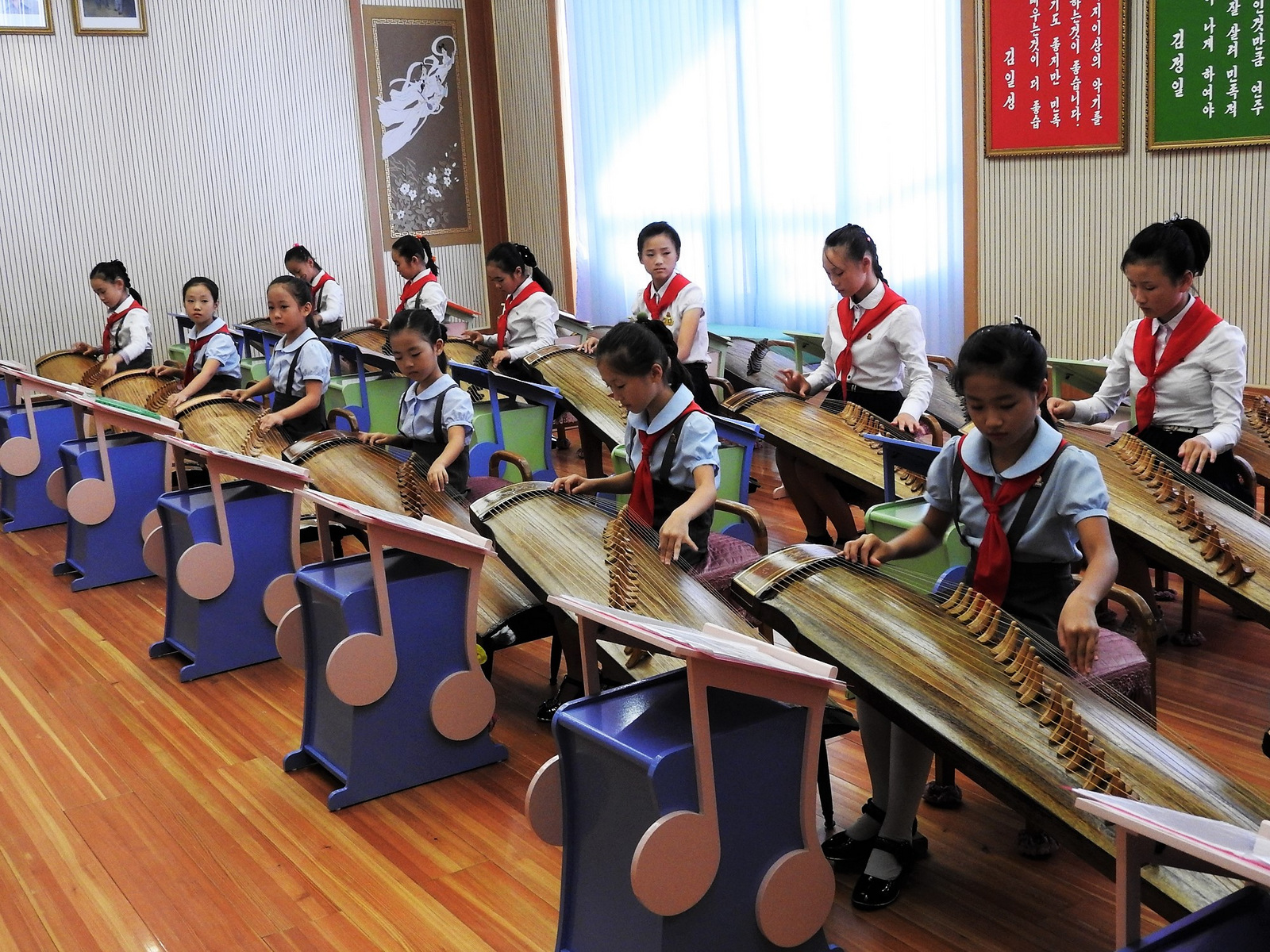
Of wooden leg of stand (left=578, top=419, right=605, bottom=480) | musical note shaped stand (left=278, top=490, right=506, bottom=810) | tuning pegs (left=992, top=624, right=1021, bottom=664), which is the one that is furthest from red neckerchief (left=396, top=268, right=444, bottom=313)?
tuning pegs (left=992, top=624, right=1021, bottom=664)

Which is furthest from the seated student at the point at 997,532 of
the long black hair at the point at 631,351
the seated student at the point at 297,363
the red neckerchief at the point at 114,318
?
the red neckerchief at the point at 114,318

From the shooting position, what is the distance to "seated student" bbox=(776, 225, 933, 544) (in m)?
4.10

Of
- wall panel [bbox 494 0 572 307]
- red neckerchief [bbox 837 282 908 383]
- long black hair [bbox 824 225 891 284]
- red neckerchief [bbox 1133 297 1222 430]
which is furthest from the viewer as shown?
wall panel [bbox 494 0 572 307]

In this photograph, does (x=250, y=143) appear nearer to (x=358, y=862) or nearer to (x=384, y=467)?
(x=384, y=467)

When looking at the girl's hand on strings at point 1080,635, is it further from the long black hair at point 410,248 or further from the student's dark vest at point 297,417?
the long black hair at point 410,248

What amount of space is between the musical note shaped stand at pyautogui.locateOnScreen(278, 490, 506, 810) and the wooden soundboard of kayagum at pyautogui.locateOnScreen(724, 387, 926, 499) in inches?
48.3

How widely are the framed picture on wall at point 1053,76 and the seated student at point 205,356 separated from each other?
379cm

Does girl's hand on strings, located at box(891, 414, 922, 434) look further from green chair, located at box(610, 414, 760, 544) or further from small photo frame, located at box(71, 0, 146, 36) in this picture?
small photo frame, located at box(71, 0, 146, 36)

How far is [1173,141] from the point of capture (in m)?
5.17

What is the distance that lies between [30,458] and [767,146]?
4.35 meters

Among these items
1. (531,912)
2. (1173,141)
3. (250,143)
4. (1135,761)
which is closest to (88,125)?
(250,143)

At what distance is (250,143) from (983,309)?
5526 mm

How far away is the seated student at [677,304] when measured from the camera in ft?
16.6

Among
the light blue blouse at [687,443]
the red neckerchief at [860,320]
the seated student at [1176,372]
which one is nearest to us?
the light blue blouse at [687,443]
